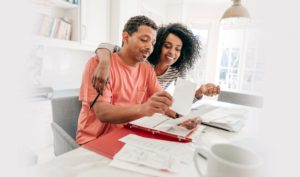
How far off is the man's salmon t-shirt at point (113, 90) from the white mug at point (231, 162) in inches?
23.7

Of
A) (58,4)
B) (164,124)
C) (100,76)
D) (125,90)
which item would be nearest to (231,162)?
(164,124)

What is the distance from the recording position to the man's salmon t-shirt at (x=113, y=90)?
3.07 ft

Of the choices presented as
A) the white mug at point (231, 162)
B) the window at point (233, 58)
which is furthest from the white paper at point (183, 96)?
the window at point (233, 58)

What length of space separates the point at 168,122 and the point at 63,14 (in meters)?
1.87

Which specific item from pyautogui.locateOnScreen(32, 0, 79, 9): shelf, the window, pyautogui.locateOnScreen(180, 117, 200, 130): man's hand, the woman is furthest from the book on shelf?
the window

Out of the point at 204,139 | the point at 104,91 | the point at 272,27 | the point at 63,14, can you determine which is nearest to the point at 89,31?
the point at 63,14

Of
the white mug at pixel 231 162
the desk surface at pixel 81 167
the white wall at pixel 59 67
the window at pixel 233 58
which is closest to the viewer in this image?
the white mug at pixel 231 162

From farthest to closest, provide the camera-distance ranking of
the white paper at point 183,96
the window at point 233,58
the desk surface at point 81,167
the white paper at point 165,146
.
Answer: the window at point 233,58
the white paper at point 183,96
the white paper at point 165,146
the desk surface at point 81,167

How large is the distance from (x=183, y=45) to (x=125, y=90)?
788 millimetres

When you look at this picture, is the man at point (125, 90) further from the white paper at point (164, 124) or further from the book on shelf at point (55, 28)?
the book on shelf at point (55, 28)

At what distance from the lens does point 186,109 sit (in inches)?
28.5

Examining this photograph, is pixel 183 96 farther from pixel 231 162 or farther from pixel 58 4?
pixel 58 4

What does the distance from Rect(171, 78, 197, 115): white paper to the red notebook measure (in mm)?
111

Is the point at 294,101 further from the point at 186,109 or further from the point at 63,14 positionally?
the point at 63,14
